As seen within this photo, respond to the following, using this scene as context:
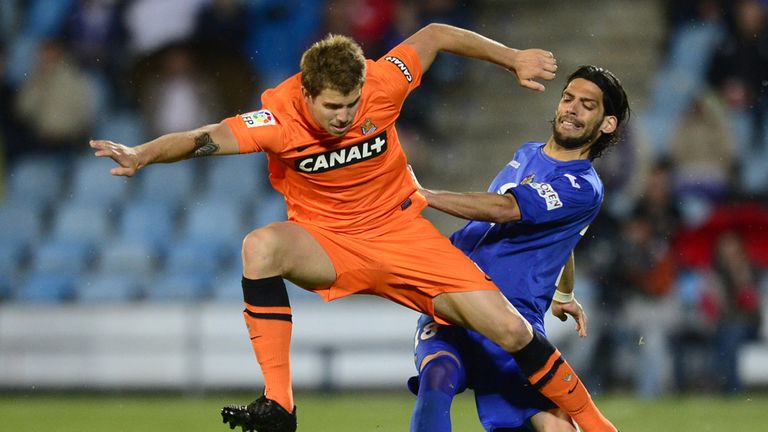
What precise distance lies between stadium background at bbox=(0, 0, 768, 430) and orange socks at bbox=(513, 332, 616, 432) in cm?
373

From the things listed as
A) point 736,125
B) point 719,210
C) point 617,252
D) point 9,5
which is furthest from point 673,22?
point 9,5

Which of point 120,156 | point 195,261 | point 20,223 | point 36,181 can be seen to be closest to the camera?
point 120,156

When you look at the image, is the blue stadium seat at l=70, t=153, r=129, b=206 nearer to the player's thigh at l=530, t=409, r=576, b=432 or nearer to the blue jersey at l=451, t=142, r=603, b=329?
the blue jersey at l=451, t=142, r=603, b=329

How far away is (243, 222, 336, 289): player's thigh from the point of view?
5062 millimetres

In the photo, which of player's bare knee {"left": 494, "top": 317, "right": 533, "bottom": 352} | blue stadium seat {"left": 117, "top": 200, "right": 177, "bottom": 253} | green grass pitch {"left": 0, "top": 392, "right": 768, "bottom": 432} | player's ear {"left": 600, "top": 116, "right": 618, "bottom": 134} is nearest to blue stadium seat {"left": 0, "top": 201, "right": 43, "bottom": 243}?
blue stadium seat {"left": 117, "top": 200, "right": 177, "bottom": 253}

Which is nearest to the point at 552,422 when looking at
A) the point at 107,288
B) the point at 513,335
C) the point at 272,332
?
the point at 513,335

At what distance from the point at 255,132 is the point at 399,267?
2.68ft

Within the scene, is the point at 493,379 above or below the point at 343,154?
below

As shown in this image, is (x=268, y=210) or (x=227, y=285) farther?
(x=268, y=210)

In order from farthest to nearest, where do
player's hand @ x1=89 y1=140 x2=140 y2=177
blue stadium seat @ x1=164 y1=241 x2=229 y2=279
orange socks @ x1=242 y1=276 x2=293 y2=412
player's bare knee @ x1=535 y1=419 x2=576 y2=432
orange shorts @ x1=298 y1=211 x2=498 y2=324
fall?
blue stadium seat @ x1=164 y1=241 x2=229 y2=279
player's bare knee @ x1=535 y1=419 x2=576 y2=432
orange shorts @ x1=298 y1=211 x2=498 y2=324
orange socks @ x1=242 y1=276 x2=293 y2=412
player's hand @ x1=89 y1=140 x2=140 y2=177

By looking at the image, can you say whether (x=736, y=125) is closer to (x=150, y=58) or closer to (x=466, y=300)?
(x=150, y=58)

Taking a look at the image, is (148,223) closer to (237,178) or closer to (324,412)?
(237,178)

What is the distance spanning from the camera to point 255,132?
16.6 feet

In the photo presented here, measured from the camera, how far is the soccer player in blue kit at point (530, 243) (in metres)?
5.41
